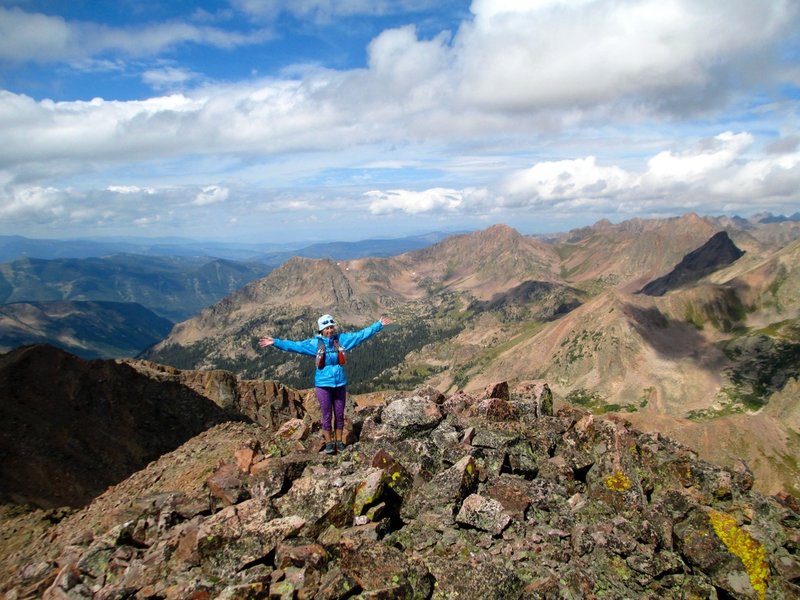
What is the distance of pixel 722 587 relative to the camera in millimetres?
11938

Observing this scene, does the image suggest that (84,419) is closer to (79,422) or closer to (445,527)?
(79,422)

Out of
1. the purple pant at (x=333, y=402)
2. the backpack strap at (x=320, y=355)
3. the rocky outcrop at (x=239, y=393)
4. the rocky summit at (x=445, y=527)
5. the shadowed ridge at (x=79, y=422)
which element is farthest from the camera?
the rocky outcrop at (x=239, y=393)

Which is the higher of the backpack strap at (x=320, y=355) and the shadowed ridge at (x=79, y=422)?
the backpack strap at (x=320, y=355)

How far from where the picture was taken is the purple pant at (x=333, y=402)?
1805 cm

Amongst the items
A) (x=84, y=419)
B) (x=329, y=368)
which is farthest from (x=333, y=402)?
(x=84, y=419)

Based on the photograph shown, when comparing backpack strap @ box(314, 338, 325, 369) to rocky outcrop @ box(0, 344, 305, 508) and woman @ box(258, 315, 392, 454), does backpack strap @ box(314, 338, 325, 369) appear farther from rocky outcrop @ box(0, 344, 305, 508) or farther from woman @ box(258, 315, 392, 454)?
rocky outcrop @ box(0, 344, 305, 508)

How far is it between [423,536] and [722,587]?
25.1ft

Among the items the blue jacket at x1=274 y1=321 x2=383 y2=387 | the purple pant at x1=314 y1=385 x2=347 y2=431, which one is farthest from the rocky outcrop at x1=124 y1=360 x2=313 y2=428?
the blue jacket at x1=274 y1=321 x2=383 y2=387

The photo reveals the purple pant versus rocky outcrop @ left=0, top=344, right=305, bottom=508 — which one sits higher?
the purple pant

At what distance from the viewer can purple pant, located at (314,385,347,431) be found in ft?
59.2

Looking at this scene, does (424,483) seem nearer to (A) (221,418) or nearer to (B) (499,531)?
(B) (499,531)

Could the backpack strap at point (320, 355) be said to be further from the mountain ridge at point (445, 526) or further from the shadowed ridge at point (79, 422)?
the shadowed ridge at point (79, 422)

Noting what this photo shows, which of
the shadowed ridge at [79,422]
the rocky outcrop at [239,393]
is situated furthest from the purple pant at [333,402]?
the rocky outcrop at [239,393]

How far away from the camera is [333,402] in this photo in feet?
60.1
